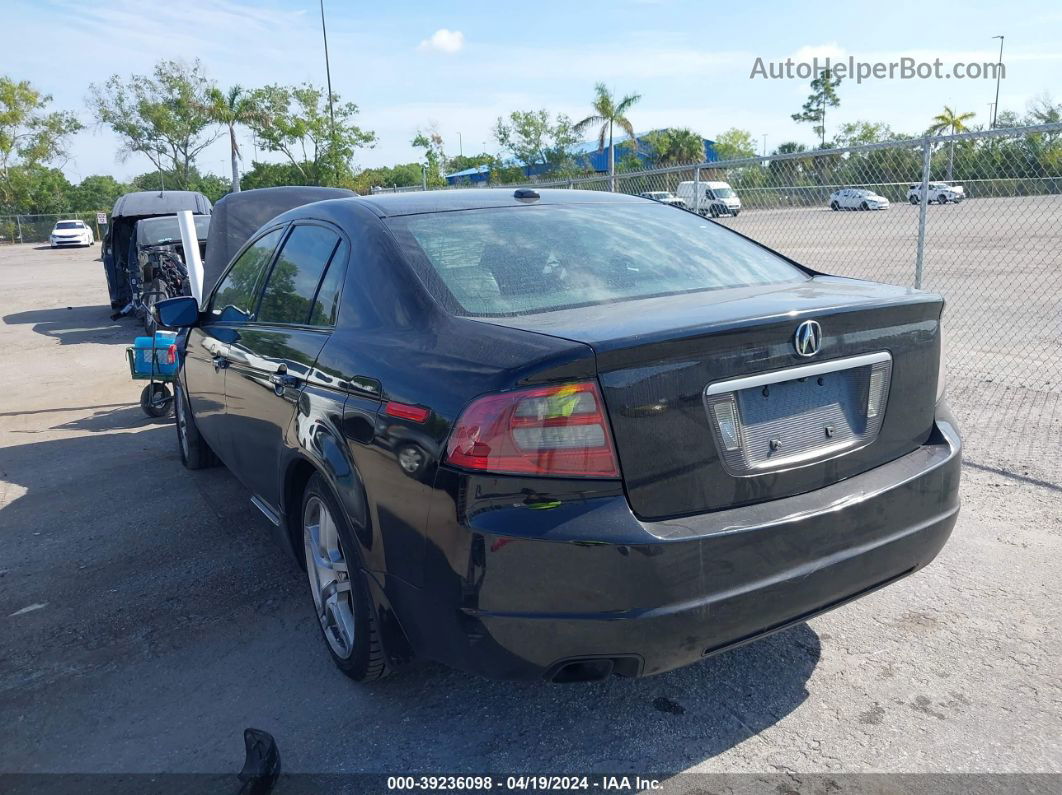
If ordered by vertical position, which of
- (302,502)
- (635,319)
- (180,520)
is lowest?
(180,520)

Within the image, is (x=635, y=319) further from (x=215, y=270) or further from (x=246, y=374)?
(x=215, y=270)

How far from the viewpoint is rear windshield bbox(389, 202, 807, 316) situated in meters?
2.93

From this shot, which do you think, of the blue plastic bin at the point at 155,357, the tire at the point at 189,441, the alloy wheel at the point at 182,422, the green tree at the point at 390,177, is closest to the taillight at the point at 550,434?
the tire at the point at 189,441

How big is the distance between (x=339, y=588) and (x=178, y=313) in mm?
2205

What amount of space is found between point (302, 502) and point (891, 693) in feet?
7.47

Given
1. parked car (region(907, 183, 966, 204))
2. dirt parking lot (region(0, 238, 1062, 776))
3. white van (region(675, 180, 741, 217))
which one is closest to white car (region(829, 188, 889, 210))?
parked car (region(907, 183, 966, 204))

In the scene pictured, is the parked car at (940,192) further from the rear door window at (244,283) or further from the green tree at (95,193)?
the green tree at (95,193)

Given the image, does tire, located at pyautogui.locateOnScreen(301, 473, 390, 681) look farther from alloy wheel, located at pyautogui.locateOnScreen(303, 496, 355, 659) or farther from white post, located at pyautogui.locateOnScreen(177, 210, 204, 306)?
white post, located at pyautogui.locateOnScreen(177, 210, 204, 306)

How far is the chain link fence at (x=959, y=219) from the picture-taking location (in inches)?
240

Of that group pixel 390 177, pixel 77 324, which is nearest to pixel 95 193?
pixel 390 177

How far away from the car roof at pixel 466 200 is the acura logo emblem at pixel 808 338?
1.51 metres

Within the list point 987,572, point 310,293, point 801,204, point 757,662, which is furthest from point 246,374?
point 801,204

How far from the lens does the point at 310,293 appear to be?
3.49m

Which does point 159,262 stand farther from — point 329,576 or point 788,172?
point 329,576
